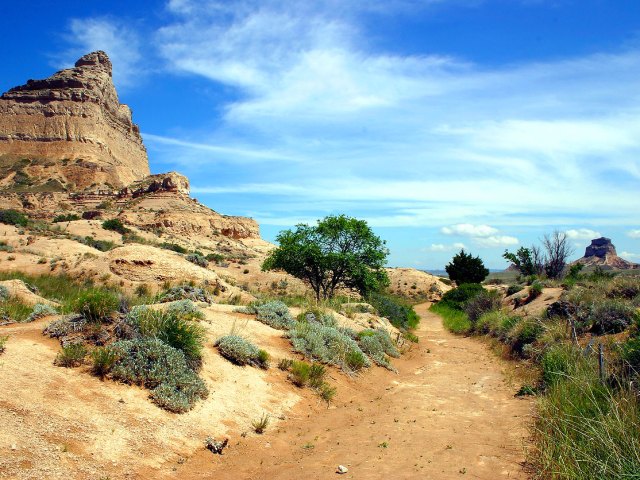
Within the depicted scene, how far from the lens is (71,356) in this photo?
746 centimetres

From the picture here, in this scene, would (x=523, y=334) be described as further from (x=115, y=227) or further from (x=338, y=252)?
(x=115, y=227)

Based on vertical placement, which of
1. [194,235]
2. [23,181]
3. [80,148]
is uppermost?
[80,148]

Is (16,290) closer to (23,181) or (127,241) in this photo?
(127,241)

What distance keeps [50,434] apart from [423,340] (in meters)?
19.1

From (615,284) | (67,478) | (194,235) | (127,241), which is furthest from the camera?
(194,235)

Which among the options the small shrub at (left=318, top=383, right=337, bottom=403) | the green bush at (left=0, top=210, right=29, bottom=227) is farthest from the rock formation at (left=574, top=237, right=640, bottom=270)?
the small shrub at (left=318, top=383, right=337, bottom=403)

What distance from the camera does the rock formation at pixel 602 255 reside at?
381 feet

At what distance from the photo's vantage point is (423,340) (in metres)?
22.6

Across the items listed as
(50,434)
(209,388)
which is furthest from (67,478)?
(209,388)

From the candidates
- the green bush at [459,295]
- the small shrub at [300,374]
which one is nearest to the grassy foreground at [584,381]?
the small shrub at [300,374]

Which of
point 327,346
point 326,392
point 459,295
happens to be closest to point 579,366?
point 326,392

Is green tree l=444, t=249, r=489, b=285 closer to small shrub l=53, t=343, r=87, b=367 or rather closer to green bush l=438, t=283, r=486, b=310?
green bush l=438, t=283, r=486, b=310

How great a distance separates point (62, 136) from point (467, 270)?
207 feet

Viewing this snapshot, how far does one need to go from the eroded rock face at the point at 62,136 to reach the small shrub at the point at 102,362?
205 ft
